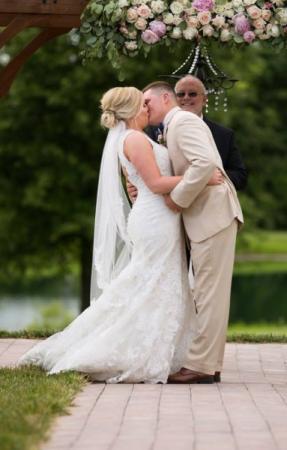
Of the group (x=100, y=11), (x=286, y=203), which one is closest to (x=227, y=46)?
(x=100, y=11)

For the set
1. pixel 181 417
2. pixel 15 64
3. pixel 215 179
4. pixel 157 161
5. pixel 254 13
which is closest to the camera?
pixel 181 417

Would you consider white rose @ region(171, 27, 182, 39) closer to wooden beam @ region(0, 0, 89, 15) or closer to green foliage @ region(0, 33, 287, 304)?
wooden beam @ region(0, 0, 89, 15)

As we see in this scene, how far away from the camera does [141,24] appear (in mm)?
9203

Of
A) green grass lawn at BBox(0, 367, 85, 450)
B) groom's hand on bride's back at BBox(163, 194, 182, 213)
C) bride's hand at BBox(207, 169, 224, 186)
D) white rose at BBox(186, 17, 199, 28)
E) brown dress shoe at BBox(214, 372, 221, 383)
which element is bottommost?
brown dress shoe at BBox(214, 372, 221, 383)

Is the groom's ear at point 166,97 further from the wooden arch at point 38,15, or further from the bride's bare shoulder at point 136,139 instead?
the wooden arch at point 38,15

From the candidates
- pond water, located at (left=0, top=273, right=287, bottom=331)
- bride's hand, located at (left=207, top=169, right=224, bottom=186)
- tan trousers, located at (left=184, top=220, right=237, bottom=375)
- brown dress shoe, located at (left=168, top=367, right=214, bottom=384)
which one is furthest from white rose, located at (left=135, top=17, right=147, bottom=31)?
pond water, located at (left=0, top=273, right=287, bottom=331)

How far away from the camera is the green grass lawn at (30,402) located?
588 cm

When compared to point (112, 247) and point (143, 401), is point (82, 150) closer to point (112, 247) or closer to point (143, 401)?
point (112, 247)

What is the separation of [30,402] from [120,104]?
2.42 meters

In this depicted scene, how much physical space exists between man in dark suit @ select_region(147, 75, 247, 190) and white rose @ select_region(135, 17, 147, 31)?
0.48 m

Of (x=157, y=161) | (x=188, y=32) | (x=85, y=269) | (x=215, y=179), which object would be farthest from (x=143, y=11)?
(x=85, y=269)

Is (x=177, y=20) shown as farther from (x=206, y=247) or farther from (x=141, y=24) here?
(x=206, y=247)

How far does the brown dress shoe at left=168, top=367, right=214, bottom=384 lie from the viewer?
8.41 m

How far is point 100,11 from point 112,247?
5.79 feet
